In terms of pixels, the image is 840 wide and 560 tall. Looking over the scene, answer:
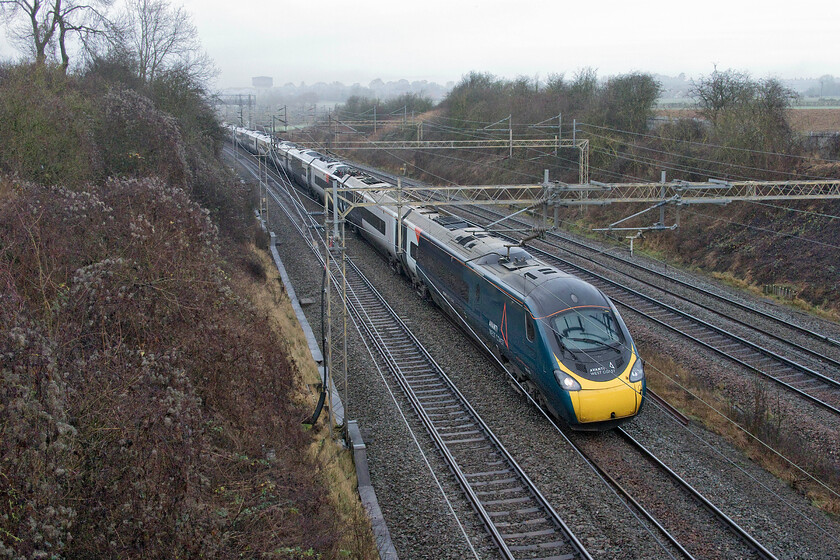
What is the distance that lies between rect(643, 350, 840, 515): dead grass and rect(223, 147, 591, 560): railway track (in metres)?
4.27

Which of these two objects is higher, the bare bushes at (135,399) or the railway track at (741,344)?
the bare bushes at (135,399)

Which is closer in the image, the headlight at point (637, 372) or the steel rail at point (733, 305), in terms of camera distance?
the headlight at point (637, 372)

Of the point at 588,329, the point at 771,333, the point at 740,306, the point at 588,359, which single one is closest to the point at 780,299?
the point at 740,306

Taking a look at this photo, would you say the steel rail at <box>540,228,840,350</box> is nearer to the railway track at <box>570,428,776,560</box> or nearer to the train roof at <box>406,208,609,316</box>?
the train roof at <box>406,208,609,316</box>

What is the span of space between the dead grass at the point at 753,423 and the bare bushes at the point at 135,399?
7.69m

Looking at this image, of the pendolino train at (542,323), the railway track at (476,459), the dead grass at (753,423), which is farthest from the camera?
the pendolino train at (542,323)

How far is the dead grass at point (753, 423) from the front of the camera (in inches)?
411

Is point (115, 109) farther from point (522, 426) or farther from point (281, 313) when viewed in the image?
point (522, 426)

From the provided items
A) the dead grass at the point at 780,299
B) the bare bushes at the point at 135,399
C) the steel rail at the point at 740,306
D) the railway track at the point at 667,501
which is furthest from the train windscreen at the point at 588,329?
the dead grass at the point at 780,299

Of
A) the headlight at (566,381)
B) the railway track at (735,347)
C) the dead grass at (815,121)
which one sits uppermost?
the dead grass at (815,121)

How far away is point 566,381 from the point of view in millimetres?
11117

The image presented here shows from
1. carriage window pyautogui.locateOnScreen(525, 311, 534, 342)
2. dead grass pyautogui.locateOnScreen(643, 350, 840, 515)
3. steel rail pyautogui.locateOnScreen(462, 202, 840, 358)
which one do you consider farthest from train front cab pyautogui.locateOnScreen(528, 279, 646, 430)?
steel rail pyautogui.locateOnScreen(462, 202, 840, 358)

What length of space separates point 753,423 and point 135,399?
427 inches

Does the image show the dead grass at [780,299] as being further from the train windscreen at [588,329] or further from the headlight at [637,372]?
the train windscreen at [588,329]
